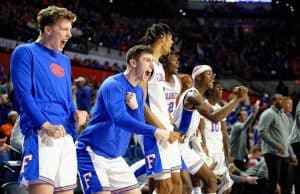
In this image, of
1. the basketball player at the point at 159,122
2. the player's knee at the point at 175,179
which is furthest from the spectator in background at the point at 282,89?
the player's knee at the point at 175,179

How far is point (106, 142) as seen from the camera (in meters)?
4.77

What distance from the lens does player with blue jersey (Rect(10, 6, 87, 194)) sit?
13.0 feet

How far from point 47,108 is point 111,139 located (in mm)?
853

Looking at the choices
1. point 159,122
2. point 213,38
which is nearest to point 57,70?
point 159,122

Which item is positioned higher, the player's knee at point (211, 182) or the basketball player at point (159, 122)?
the basketball player at point (159, 122)

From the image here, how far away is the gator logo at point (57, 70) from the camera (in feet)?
13.7

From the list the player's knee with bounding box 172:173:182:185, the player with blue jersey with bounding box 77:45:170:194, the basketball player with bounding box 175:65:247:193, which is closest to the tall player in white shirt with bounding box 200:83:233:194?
the basketball player with bounding box 175:65:247:193

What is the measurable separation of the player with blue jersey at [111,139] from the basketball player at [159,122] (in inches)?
26.8

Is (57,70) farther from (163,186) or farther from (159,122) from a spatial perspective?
(163,186)

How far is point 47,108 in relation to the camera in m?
4.07

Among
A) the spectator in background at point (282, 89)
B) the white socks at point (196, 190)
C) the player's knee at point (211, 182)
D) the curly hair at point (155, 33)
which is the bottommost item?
the white socks at point (196, 190)

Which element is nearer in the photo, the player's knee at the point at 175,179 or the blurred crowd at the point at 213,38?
the player's knee at the point at 175,179

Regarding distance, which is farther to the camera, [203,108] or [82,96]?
[82,96]

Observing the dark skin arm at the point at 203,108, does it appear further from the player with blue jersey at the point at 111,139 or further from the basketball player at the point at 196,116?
the player with blue jersey at the point at 111,139
